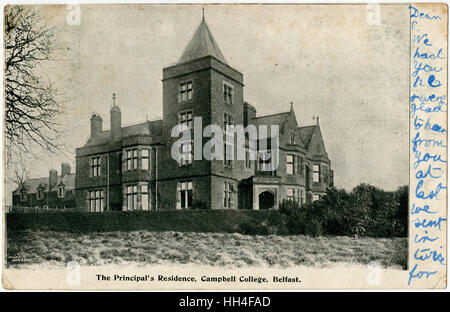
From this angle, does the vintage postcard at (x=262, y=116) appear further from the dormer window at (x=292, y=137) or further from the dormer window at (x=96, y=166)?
the dormer window at (x=96, y=166)

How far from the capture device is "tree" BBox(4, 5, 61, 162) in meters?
12.0

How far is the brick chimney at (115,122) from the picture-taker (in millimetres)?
14097

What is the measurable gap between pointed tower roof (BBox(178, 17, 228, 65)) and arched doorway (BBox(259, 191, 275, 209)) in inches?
237

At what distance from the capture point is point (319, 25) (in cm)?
1191

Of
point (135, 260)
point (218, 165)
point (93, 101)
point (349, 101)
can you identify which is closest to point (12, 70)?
point (93, 101)

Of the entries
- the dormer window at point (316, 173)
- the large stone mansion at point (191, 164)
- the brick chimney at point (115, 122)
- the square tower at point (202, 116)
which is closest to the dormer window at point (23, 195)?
the large stone mansion at point (191, 164)

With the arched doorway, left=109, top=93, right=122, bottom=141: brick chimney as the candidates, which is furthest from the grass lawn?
the arched doorway

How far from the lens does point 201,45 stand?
14.2 meters

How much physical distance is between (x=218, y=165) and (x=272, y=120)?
2751 mm

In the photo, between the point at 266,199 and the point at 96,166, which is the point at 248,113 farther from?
the point at 96,166

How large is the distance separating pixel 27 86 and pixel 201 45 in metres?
5.23

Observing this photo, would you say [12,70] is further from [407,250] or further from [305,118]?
[407,250]

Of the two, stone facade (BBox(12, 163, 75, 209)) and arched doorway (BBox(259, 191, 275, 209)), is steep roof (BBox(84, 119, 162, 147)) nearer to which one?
stone facade (BBox(12, 163, 75, 209))

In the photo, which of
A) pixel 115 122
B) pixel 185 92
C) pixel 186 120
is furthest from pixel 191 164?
pixel 115 122
